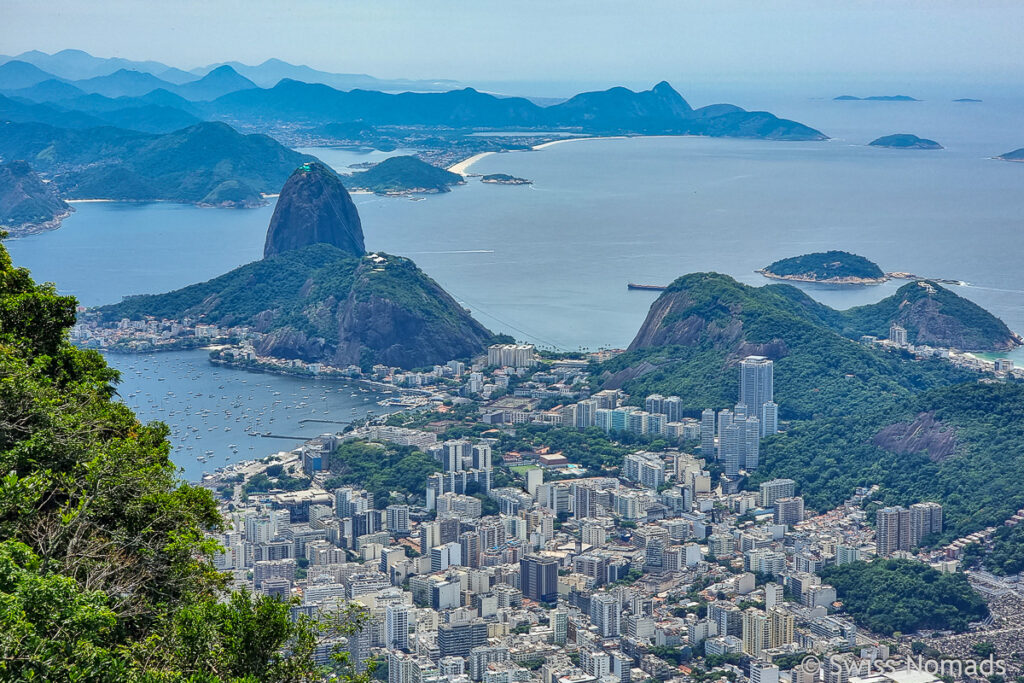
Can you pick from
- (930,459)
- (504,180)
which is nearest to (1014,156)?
(504,180)

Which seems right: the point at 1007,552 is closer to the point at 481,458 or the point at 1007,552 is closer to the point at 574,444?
the point at 574,444

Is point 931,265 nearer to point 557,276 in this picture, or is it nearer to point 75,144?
point 557,276

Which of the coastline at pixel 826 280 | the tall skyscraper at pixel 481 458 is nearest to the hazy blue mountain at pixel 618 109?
the coastline at pixel 826 280

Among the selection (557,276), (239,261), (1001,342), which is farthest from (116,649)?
(239,261)

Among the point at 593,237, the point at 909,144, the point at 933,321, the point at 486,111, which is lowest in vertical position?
the point at 933,321

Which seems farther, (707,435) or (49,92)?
(49,92)

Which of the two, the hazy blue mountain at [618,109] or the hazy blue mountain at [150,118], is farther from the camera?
the hazy blue mountain at [618,109]

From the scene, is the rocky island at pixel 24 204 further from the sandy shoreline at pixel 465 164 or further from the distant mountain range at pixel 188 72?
the distant mountain range at pixel 188 72

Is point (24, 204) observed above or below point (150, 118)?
below

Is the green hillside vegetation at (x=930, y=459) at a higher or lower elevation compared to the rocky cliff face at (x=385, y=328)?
lower
